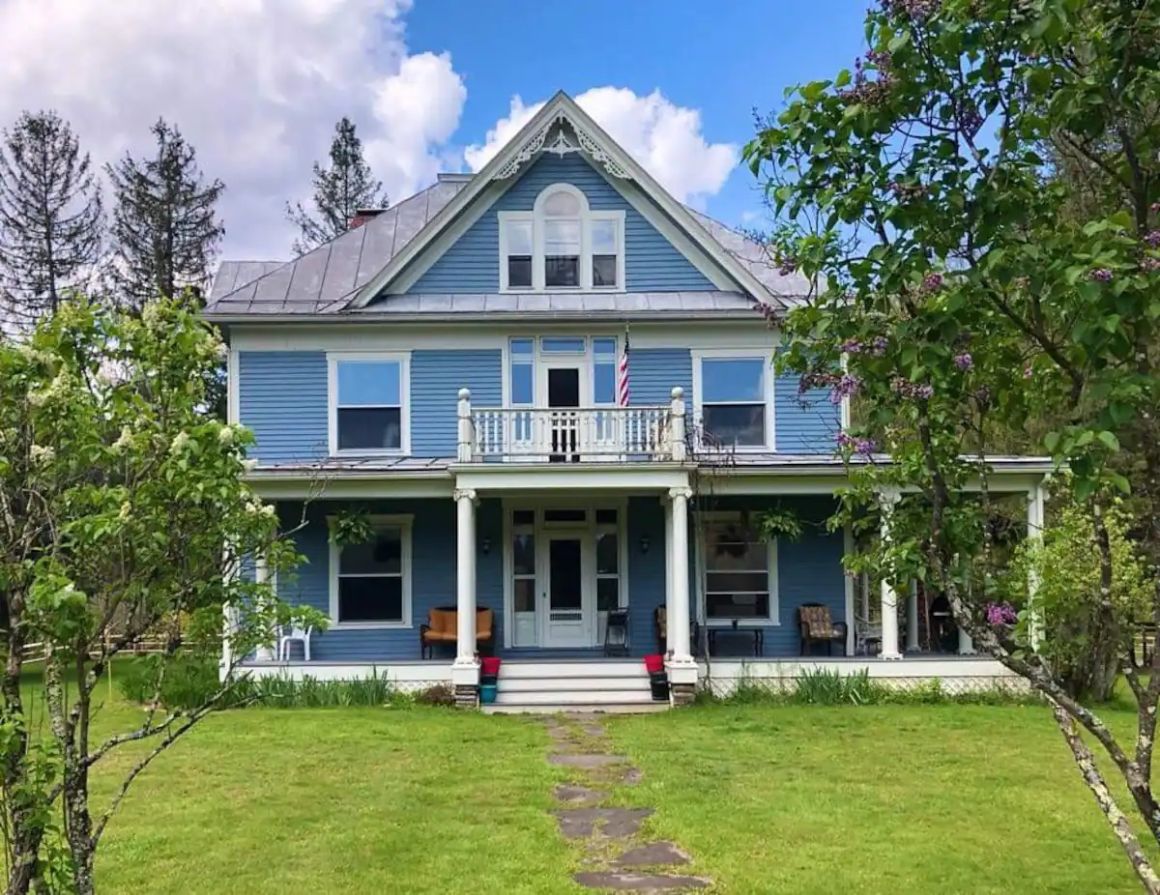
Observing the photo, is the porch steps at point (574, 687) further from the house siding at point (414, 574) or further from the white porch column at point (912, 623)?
the white porch column at point (912, 623)

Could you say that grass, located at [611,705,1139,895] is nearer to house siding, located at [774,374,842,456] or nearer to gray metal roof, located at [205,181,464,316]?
house siding, located at [774,374,842,456]

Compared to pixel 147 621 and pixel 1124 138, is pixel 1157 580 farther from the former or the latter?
pixel 147 621

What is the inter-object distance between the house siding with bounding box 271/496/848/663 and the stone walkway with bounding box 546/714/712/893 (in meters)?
5.63

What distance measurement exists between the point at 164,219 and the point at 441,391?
71.4 ft

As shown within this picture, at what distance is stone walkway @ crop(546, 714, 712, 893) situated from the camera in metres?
6.34

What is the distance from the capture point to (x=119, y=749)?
11812 millimetres

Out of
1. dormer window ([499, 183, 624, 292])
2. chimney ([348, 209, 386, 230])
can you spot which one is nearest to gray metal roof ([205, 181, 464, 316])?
chimney ([348, 209, 386, 230])

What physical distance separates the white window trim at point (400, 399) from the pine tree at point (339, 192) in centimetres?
2413

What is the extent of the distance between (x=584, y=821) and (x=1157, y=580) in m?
4.88

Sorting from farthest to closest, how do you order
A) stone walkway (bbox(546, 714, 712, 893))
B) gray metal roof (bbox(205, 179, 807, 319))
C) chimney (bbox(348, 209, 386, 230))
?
chimney (bbox(348, 209, 386, 230)) < gray metal roof (bbox(205, 179, 807, 319)) < stone walkway (bbox(546, 714, 712, 893))

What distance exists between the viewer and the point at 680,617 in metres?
14.9

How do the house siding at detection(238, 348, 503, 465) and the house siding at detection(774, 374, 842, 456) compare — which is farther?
the house siding at detection(774, 374, 842, 456)

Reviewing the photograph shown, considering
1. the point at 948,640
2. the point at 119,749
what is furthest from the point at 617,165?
the point at 119,749

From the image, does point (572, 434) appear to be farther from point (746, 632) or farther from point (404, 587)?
point (746, 632)
